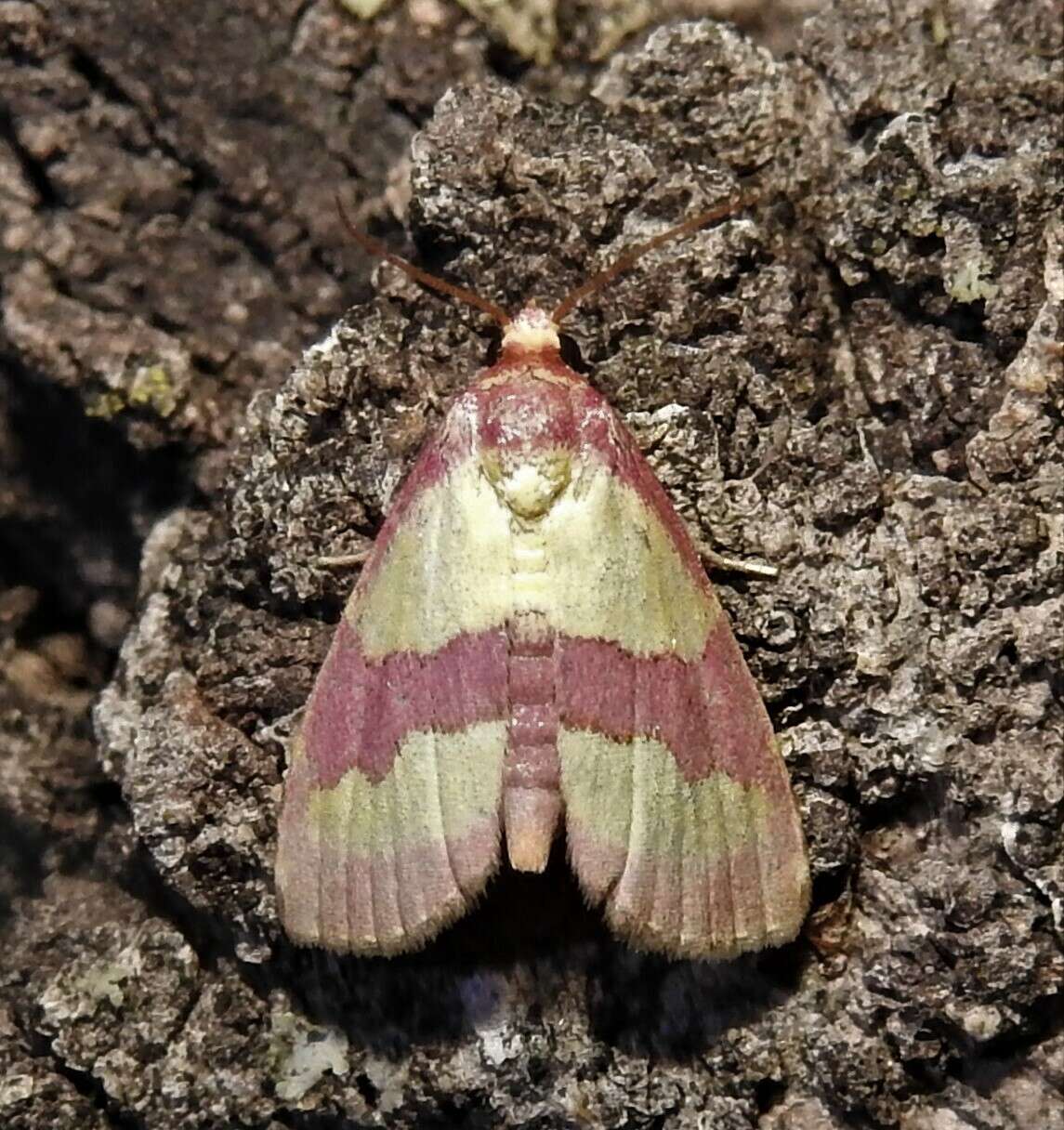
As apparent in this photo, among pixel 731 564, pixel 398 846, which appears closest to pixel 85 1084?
pixel 398 846

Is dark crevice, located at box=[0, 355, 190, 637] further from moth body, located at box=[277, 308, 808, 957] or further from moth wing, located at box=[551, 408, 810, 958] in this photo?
moth wing, located at box=[551, 408, 810, 958]

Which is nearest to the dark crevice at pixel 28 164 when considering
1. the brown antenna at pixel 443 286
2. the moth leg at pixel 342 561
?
the brown antenna at pixel 443 286

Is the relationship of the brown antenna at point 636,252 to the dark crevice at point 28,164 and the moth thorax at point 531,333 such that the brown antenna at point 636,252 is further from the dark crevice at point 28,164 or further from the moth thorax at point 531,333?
the dark crevice at point 28,164

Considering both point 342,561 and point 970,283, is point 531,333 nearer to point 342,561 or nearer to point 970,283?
point 342,561

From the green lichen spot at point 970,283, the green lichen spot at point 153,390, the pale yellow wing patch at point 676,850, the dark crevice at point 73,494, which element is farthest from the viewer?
the dark crevice at point 73,494

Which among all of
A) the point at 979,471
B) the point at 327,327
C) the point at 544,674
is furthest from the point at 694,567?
the point at 327,327

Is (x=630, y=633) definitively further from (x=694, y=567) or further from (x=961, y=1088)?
(x=961, y=1088)
